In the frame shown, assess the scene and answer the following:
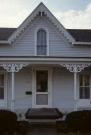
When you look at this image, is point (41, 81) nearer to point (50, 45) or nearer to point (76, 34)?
point (50, 45)

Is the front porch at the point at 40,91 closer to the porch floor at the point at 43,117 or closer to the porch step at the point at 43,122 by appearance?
the porch floor at the point at 43,117

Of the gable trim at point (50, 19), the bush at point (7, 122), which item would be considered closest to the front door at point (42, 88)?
the gable trim at point (50, 19)

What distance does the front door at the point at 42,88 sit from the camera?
20.4 metres

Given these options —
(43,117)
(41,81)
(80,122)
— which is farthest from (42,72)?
(80,122)

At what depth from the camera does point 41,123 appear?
17.4 meters

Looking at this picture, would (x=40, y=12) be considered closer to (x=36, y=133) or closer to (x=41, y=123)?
(x=41, y=123)

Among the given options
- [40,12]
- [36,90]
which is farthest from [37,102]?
[40,12]

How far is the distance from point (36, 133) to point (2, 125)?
1642 mm

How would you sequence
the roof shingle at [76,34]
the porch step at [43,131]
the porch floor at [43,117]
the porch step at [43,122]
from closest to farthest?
the porch step at [43,131], the porch floor at [43,117], the porch step at [43,122], the roof shingle at [76,34]

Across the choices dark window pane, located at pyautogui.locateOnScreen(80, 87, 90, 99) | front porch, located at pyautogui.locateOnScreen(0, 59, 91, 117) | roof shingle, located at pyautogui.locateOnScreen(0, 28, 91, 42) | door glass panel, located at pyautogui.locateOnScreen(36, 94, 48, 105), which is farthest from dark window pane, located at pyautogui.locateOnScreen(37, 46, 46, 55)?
dark window pane, located at pyautogui.locateOnScreen(80, 87, 90, 99)

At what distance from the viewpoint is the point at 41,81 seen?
20.6 m

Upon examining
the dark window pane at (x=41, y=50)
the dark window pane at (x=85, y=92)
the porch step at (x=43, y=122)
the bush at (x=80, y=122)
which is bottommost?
the porch step at (x=43, y=122)

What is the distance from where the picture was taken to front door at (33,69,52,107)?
803 inches

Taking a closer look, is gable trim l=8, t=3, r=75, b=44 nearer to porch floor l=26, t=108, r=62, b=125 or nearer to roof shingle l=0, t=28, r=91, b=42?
roof shingle l=0, t=28, r=91, b=42
